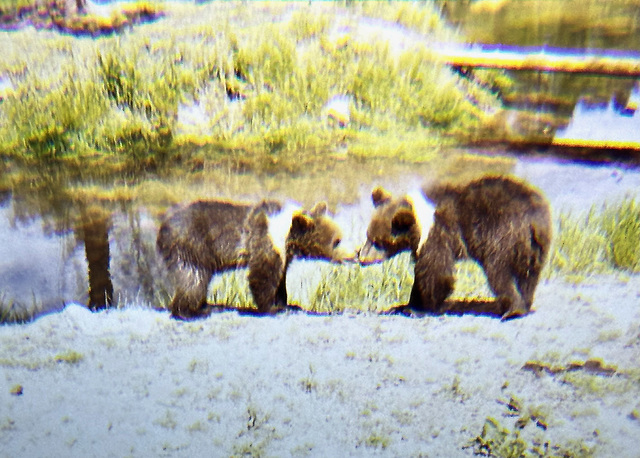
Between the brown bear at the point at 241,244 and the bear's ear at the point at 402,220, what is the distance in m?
0.18

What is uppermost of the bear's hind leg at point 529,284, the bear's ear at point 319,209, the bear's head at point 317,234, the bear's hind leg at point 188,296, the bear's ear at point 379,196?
the bear's ear at point 379,196

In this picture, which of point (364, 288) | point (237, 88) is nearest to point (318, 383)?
point (364, 288)

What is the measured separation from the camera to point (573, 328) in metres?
1.48

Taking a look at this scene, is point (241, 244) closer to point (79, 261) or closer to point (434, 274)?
point (79, 261)

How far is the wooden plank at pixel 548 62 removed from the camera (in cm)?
129

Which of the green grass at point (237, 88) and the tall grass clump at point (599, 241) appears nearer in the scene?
the green grass at point (237, 88)

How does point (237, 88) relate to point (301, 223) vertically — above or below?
above

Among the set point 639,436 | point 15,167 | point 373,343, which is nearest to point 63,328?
point 15,167

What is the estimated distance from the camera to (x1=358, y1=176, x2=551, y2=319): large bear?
139 cm

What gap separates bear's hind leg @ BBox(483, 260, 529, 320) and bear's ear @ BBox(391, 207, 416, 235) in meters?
0.29

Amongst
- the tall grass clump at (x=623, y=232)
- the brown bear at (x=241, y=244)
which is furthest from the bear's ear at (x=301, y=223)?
the tall grass clump at (x=623, y=232)

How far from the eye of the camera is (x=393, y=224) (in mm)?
1418

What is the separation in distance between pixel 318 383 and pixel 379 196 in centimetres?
65

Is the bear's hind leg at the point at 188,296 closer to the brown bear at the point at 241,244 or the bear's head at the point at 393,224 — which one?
the brown bear at the point at 241,244
